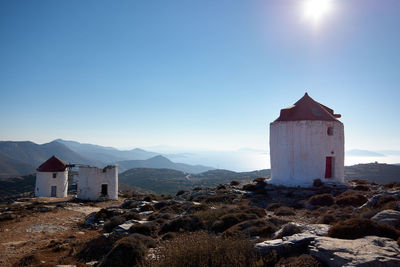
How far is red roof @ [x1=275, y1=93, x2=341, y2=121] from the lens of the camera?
1866cm

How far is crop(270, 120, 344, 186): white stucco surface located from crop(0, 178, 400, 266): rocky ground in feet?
5.10

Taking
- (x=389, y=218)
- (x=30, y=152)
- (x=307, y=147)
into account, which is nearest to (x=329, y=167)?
(x=307, y=147)

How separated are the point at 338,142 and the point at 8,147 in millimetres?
195209

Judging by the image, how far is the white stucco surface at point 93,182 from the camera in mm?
22969

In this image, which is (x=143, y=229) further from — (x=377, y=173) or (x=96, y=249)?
(x=377, y=173)

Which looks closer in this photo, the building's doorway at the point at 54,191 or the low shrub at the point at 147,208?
the low shrub at the point at 147,208

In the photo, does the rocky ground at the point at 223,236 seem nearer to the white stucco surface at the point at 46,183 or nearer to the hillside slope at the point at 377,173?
the white stucco surface at the point at 46,183

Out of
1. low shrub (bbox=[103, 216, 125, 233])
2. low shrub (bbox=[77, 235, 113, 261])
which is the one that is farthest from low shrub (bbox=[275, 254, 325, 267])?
low shrub (bbox=[103, 216, 125, 233])

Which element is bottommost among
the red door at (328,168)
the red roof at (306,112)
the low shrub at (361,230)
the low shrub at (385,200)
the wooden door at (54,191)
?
the wooden door at (54,191)

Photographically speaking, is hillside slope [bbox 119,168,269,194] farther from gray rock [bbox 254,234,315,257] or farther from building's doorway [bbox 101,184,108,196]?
gray rock [bbox 254,234,315,257]

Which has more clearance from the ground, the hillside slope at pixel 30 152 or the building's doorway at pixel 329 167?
the building's doorway at pixel 329 167

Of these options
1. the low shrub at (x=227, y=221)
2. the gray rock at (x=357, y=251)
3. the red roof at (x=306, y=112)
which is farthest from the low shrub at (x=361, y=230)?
the red roof at (x=306, y=112)

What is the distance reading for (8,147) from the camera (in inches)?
6358

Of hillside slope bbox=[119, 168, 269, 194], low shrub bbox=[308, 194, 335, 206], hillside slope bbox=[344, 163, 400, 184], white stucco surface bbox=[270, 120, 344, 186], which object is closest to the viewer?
low shrub bbox=[308, 194, 335, 206]
